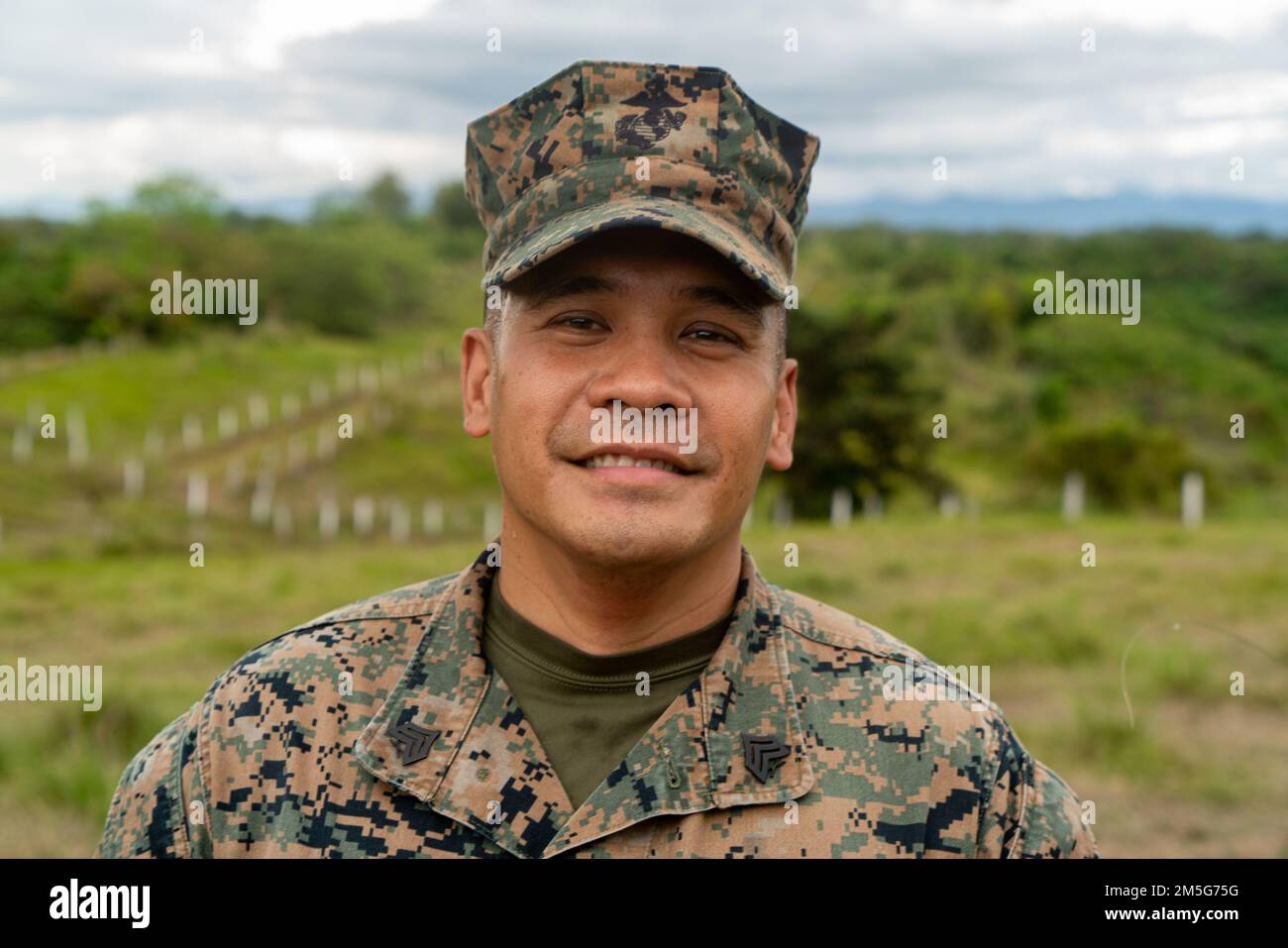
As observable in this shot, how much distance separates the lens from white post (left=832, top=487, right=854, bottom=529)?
21.1 meters

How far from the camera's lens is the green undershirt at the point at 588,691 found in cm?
222

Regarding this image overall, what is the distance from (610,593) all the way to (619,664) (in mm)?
147

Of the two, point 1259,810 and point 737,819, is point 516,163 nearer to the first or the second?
point 737,819

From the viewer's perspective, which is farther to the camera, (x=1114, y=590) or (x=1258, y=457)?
(x=1258, y=457)

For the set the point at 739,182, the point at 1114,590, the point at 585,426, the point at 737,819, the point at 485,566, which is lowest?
the point at 1114,590

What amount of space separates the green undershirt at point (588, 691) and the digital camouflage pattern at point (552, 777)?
4 centimetres

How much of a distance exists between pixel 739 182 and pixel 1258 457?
31413mm

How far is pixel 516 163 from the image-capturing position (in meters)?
2.46

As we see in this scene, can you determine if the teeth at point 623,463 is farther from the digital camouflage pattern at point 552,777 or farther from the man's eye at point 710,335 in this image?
the digital camouflage pattern at point 552,777

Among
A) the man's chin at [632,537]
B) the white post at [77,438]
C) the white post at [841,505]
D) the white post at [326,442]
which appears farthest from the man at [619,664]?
the white post at [326,442]

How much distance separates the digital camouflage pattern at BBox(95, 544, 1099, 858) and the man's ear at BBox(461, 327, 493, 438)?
1.41 feet

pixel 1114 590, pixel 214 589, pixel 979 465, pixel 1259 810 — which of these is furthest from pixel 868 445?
pixel 1259 810

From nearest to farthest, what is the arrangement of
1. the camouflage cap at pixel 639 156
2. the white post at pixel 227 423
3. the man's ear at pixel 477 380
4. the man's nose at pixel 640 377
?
the man's nose at pixel 640 377 < the camouflage cap at pixel 639 156 < the man's ear at pixel 477 380 < the white post at pixel 227 423

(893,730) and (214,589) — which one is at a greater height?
(893,730)
